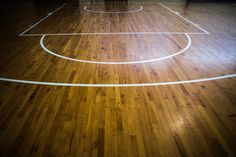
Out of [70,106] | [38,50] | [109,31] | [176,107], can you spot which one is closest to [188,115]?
[176,107]

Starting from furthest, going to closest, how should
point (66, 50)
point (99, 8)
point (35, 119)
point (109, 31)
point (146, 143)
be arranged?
1. point (99, 8)
2. point (109, 31)
3. point (66, 50)
4. point (35, 119)
5. point (146, 143)

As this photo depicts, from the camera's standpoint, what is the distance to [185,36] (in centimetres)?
521

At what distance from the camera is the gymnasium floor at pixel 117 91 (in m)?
2.02

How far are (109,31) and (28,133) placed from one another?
4054 mm

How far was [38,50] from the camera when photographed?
4.25 m

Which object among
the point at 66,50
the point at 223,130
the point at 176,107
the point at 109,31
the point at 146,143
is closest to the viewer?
the point at 146,143

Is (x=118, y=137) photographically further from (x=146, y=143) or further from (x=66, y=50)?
(x=66, y=50)

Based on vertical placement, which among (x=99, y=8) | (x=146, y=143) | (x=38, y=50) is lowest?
(x=146, y=143)

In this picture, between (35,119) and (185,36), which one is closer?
(35,119)

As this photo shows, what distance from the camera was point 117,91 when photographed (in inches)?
113

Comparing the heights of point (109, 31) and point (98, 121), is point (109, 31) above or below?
above

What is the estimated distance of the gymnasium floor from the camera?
79.4 inches

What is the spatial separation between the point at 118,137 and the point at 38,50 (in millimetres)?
2990

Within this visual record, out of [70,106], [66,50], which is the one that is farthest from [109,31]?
[70,106]
